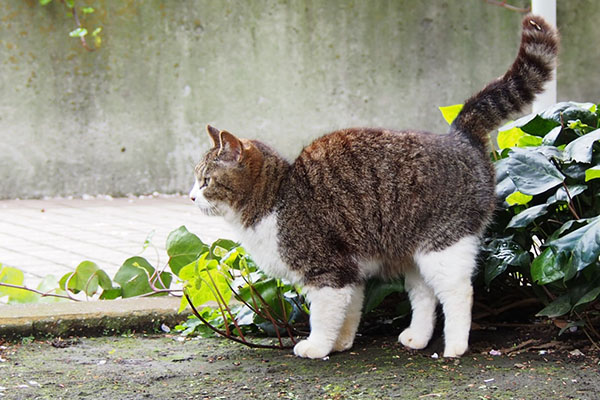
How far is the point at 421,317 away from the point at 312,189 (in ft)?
2.24

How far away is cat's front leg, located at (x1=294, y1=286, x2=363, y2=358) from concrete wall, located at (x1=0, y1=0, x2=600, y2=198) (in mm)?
6482

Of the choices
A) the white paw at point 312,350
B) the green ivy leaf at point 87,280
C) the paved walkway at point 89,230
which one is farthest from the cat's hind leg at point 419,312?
the paved walkway at point 89,230

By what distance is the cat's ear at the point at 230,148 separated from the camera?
3.22m

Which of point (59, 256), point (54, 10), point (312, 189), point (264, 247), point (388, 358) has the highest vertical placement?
point (54, 10)

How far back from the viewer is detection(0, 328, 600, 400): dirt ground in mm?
2684

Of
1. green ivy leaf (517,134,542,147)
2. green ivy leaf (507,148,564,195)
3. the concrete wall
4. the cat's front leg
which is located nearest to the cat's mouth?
the cat's front leg

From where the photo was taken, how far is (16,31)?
8.98 metres

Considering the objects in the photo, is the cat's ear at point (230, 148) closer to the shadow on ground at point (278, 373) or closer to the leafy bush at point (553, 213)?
the shadow on ground at point (278, 373)

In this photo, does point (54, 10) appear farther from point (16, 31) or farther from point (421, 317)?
point (421, 317)

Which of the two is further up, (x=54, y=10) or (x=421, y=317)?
(x=54, y=10)

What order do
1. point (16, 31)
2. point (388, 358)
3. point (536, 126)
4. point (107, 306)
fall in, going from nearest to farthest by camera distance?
point (388, 358)
point (536, 126)
point (107, 306)
point (16, 31)

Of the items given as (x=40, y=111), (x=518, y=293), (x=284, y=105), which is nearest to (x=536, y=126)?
(x=518, y=293)

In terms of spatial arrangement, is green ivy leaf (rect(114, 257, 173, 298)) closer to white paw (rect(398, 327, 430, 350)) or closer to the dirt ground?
the dirt ground

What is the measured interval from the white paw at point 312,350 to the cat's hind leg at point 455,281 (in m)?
0.46
